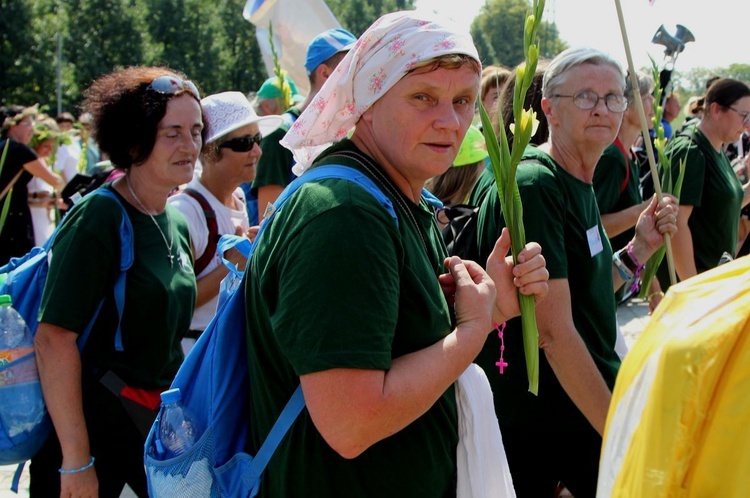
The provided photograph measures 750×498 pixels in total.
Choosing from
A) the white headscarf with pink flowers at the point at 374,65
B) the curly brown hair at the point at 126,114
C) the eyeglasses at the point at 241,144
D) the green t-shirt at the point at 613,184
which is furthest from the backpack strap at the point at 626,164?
the white headscarf with pink flowers at the point at 374,65

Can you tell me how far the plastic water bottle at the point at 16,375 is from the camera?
264 cm

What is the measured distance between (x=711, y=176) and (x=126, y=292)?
391cm

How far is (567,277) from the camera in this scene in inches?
108

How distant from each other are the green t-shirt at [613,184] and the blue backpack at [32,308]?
279 centimetres

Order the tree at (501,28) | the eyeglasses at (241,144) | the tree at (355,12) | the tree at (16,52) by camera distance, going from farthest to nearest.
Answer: the tree at (501,28) → the tree at (355,12) → the tree at (16,52) → the eyeglasses at (241,144)

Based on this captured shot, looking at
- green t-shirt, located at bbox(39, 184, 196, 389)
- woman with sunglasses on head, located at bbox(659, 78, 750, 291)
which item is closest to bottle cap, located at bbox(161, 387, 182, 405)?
green t-shirt, located at bbox(39, 184, 196, 389)

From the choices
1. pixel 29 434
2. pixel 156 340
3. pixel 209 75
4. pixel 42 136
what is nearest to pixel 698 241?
pixel 156 340

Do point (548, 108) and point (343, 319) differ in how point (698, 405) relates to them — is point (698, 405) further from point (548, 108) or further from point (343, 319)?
point (548, 108)

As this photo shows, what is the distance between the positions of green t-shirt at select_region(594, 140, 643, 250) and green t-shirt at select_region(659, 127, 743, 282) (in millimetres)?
582

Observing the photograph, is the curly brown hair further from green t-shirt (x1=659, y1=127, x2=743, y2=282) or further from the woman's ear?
green t-shirt (x1=659, y1=127, x2=743, y2=282)

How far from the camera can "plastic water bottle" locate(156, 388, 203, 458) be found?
6.34 ft

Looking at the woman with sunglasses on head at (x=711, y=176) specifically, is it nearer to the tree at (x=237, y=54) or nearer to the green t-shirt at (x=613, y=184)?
the green t-shirt at (x=613, y=184)

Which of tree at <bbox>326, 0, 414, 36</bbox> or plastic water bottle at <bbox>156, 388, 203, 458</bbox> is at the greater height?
tree at <bbox>326, 0, 414, 36</bbox>

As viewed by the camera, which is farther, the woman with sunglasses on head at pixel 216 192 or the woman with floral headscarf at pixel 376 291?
the woman with sunglasses on head at pixel 216 192
